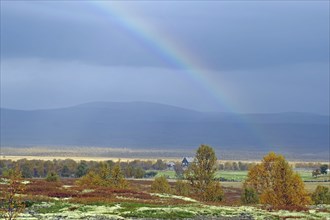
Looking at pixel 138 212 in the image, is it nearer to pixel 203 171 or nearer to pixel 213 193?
pixel 213 193

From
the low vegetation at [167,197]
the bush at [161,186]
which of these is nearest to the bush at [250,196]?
the low vegetation at [167,197]

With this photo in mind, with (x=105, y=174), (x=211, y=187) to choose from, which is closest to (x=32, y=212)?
(x=211, y=187)

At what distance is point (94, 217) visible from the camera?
48.9 meters

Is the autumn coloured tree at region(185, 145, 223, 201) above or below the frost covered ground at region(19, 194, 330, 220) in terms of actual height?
above

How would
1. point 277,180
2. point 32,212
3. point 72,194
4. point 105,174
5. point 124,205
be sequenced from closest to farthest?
point 32,212 < point 124,205 < point 72,194 < point 277,180 < point 105,174

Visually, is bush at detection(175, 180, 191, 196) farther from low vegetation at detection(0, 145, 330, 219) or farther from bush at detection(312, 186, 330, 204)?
bush at detection(312, 186, 330, 204)

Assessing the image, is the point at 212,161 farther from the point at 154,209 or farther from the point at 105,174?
the point at 154,209

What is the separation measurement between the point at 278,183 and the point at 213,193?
11.5m

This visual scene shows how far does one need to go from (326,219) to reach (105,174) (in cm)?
6383

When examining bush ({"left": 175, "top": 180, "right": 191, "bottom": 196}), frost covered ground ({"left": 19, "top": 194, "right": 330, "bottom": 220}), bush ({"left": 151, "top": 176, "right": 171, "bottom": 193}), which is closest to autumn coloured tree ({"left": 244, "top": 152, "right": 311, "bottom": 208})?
bush ({"left": 175, "top": 180, "right": 191, "bottom": 196})

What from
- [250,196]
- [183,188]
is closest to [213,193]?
[250,196]

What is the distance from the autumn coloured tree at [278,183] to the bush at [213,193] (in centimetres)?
602

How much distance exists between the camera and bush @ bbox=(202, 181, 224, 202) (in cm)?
9594

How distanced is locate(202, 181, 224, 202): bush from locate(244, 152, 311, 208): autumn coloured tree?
6.02 m
